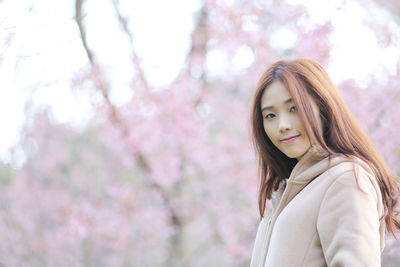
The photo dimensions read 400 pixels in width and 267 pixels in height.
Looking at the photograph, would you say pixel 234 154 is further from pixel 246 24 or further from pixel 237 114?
pixel 246 24

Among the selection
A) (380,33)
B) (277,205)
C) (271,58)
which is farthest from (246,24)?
(277,205)

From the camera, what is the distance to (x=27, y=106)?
5.98 m

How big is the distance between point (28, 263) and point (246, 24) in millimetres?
4857

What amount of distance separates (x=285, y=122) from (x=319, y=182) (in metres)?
0.20

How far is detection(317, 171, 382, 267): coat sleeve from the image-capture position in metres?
1.08

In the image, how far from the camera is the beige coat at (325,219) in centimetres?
109

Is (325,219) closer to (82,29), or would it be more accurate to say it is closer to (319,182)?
(319,182)

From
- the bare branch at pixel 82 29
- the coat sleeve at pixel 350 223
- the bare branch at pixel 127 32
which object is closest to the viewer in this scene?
the coat sleeve at pixel 350 223

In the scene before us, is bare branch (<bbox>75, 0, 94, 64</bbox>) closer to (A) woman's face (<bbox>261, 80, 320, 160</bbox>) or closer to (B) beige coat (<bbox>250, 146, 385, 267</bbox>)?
(A) woman's face (<bbox>261, 80, 320, 160</bbox>)

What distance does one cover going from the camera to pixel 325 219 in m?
1.15

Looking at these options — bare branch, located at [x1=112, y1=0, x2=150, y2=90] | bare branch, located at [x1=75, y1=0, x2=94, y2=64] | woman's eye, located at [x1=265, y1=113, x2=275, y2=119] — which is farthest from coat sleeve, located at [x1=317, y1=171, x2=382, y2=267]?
bare branch, located at [x1=112, y1=0, x2=150, y2=90]

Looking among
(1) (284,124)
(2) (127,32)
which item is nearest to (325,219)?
(1) (284,124)

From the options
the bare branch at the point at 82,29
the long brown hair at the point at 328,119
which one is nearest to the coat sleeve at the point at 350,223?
the long brown hair at the point at 328,119

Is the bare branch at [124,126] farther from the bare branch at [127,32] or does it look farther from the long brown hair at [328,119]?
the long brown hair at [328,119]
